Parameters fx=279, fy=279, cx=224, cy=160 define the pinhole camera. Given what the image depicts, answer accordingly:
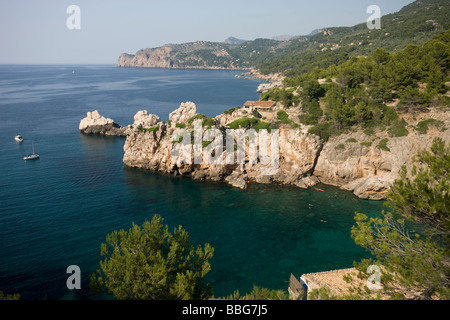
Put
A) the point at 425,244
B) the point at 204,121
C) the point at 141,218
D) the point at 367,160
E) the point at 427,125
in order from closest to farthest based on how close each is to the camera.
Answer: the point at 425,244 < the point at 141,218 < the point at 427,125 < the point at 367,160 < the point at 204,121

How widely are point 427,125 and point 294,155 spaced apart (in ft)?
58.3

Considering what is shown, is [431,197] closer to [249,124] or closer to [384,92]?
[249,124]

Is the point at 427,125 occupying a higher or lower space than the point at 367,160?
higher

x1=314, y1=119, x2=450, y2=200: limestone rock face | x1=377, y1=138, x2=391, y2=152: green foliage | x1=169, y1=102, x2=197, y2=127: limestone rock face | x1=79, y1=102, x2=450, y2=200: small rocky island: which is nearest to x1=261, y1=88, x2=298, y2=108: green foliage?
x1=79, y1=102, x2=450, y2=200: small rocky island

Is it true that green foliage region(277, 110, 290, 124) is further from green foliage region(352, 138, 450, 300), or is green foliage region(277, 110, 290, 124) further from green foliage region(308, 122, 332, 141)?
green foliage region(352, 138, 450, 300)

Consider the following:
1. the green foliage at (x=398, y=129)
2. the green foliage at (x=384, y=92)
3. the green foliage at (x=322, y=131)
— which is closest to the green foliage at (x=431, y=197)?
the green foliage at (x=398, y=129)

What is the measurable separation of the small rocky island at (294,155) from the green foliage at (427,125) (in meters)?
0.59

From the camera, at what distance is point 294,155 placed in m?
42.2

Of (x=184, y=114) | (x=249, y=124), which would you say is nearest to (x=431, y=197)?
(x=249, y=124)

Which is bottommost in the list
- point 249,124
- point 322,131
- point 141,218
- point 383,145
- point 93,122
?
point 141,218

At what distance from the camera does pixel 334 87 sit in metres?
48.6

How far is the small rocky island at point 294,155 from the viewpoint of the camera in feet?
121

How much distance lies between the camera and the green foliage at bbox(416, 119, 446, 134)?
3672 cm
